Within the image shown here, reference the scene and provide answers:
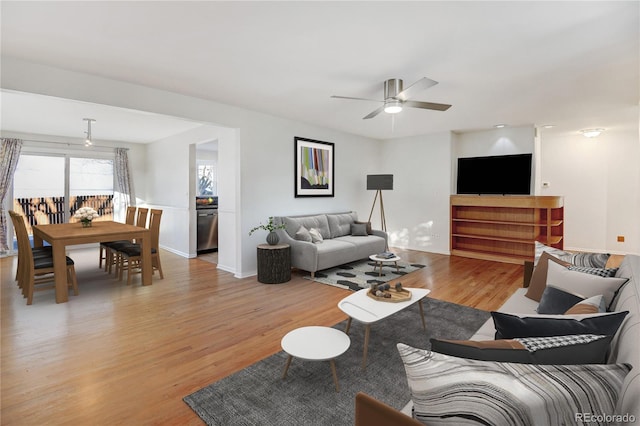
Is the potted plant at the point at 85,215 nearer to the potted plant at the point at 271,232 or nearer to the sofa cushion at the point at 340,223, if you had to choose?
the potted plant at the point at 271,232

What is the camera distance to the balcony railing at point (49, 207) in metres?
6.46

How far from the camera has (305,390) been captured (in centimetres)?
200

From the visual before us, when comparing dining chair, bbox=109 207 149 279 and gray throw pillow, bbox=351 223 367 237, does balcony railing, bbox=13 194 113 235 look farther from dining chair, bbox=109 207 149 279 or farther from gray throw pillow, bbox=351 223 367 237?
gray throw pillow, bbox=351 223 367 237

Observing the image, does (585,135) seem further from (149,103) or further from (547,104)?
(149,103)

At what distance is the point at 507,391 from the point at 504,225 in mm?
6078

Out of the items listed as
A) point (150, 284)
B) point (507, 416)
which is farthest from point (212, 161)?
point (507, 416)

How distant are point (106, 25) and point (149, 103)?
1437mm

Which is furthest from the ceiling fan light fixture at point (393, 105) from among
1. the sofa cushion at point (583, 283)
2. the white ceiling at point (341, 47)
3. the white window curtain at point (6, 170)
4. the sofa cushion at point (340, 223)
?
the white window curtain at point (6, 170)

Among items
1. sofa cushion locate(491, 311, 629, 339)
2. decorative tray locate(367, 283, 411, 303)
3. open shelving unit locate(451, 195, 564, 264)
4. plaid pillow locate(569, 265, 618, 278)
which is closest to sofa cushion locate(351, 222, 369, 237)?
open shelving unit locate(451, 195, 564, 264)

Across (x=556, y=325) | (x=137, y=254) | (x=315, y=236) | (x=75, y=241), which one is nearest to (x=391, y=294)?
(x=556, y=325)

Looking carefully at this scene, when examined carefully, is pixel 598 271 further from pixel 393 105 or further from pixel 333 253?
pixel 333 253

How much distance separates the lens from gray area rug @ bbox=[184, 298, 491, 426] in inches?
69.7

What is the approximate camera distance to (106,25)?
230 centimetres

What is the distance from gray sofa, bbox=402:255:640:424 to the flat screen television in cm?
409
